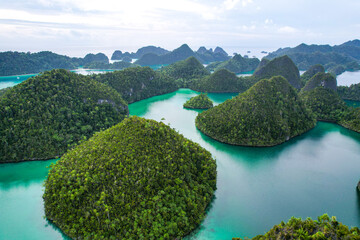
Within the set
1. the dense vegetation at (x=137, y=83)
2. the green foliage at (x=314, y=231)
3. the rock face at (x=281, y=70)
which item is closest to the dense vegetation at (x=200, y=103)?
the dense vegetation at (x=137, y=83)

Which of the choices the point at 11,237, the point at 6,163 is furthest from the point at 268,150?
the point at 6,163

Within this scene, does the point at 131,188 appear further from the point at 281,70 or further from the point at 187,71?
the point at 281,70

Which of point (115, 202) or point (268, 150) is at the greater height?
point (115, 202)

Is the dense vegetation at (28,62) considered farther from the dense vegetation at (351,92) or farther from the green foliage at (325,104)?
the dense vegetation at (351,92)

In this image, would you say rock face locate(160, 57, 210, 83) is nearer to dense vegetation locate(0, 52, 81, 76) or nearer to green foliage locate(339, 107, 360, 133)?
green foliage locate(339, 107, 360, 133)

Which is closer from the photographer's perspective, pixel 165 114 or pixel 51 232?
pixel 51 232

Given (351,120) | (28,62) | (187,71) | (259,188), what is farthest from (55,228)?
(28,62)

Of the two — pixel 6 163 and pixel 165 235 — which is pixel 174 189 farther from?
pixel 6 163
